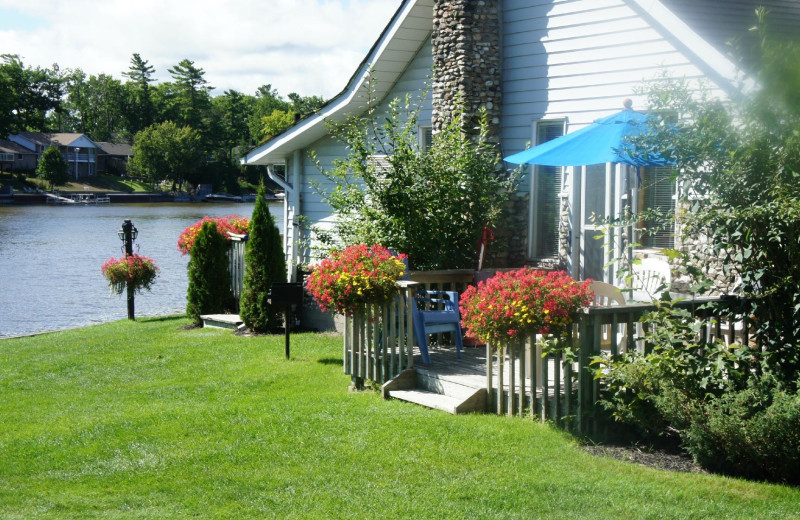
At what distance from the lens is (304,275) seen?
14828 mm

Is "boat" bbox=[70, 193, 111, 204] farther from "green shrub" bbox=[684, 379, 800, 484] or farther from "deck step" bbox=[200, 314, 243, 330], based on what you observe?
"green shrub" bbox=[684, 379, 800, 484]

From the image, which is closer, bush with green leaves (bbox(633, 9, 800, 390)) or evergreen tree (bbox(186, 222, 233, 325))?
bush with green leaves (bbox(633, 9, 800, 390))

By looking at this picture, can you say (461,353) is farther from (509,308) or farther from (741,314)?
(741,314)

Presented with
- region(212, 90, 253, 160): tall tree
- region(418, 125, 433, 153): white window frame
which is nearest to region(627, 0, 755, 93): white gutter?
region(418, 125, 433, 153): white window frame

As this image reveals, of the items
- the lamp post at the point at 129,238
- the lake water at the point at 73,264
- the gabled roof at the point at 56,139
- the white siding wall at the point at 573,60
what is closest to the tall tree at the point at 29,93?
the gabled roof at the point at 56,139

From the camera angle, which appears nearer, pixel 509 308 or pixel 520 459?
pixel 520 459

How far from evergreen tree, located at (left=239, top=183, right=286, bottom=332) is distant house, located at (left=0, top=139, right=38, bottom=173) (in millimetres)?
98534

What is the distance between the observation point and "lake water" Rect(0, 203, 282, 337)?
928 inches

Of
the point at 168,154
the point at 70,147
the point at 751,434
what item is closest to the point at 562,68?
the point at 751,434

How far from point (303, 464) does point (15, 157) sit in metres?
108

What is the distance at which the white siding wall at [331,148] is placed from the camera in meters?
13.6

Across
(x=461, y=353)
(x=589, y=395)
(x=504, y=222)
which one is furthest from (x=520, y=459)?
(x=504, y=222)

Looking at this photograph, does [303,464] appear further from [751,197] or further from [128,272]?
[128,272]

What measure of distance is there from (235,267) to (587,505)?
37.2ft
